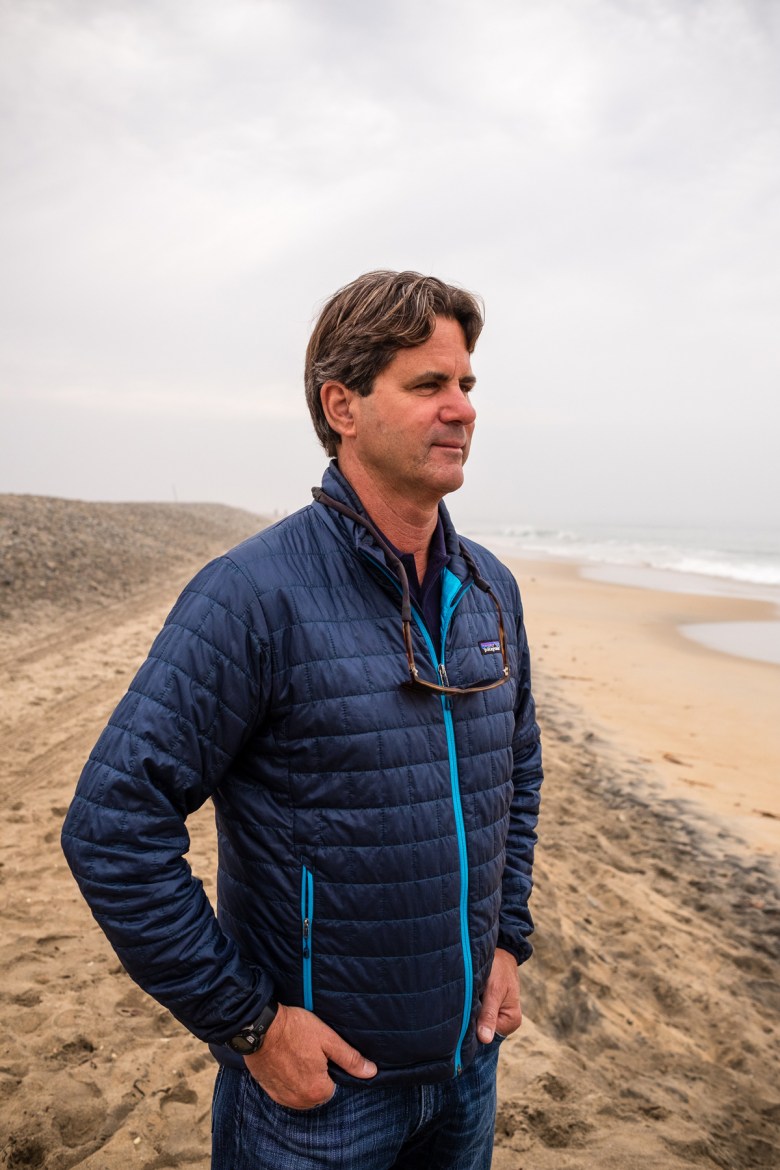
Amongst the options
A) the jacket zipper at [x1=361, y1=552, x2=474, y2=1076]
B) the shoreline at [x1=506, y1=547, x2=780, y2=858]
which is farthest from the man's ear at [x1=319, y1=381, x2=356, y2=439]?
the shoreline at [x1=506, y1=547, x2=780, y2=858]

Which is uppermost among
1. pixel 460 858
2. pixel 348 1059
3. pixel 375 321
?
pixel 375 321

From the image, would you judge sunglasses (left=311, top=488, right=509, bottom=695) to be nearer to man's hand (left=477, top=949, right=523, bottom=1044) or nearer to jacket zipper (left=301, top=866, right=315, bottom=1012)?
jacket zipper (left=301, top=866, right=315, bottom=1012)

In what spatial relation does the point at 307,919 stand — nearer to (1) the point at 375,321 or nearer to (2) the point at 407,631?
(2) the point at 407,631

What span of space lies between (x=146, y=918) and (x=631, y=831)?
16.5ft

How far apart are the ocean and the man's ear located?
12768mm

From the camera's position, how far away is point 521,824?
2082mm

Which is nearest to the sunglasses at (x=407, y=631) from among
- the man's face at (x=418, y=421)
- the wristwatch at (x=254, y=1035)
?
the man's face at (x=418, y=421)

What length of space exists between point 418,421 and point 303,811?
0.84 m

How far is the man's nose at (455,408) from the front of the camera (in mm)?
1701

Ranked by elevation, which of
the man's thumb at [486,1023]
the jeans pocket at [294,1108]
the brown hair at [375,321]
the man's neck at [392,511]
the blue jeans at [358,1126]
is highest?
the brown hair at [375,321]

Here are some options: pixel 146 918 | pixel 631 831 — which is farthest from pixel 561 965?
pixel 146 918

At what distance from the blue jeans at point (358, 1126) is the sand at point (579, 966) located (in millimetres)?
1219

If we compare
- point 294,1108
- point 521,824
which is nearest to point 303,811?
point 294,1108

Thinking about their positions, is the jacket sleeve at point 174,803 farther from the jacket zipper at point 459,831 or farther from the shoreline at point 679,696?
the shoreline at point 679,696
